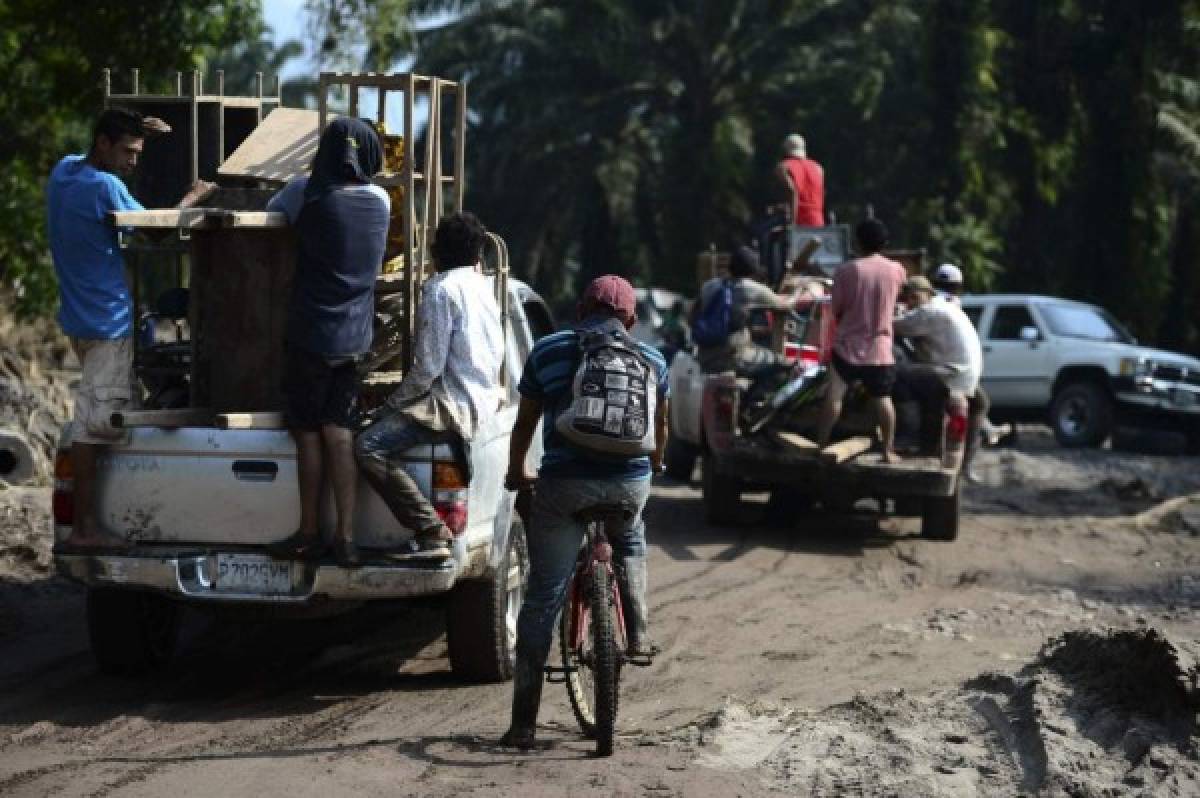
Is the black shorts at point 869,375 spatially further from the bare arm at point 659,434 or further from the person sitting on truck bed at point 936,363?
the bare arm at point 659,434

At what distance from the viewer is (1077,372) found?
2391cm

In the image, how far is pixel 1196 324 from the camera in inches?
1272

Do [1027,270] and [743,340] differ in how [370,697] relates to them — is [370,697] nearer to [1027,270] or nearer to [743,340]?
[743,340]

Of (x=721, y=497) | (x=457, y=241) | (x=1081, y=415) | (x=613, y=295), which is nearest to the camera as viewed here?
(x=613, y=295)

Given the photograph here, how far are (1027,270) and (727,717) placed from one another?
27.4 meters

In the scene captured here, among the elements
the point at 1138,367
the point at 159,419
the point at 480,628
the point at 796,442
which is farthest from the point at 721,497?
the point at 1138,367

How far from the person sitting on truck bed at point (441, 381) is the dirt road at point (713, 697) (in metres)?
0.85

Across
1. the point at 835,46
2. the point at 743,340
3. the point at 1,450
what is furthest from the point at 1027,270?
the point at 1,450

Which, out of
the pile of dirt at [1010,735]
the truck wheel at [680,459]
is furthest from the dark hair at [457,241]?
the truck wheel at [680,459]

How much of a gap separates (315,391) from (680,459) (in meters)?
9.78

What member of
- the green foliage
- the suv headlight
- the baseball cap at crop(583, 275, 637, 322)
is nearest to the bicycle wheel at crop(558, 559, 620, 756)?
the baseball cap at crop(583, 275, 637, 322)

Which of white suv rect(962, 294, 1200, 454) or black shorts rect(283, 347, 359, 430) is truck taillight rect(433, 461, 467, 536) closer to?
black shorts rect(283, 347, 359, 430)

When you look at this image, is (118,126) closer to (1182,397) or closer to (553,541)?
(553,541)

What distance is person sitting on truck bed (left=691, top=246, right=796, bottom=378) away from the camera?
1445 cm
